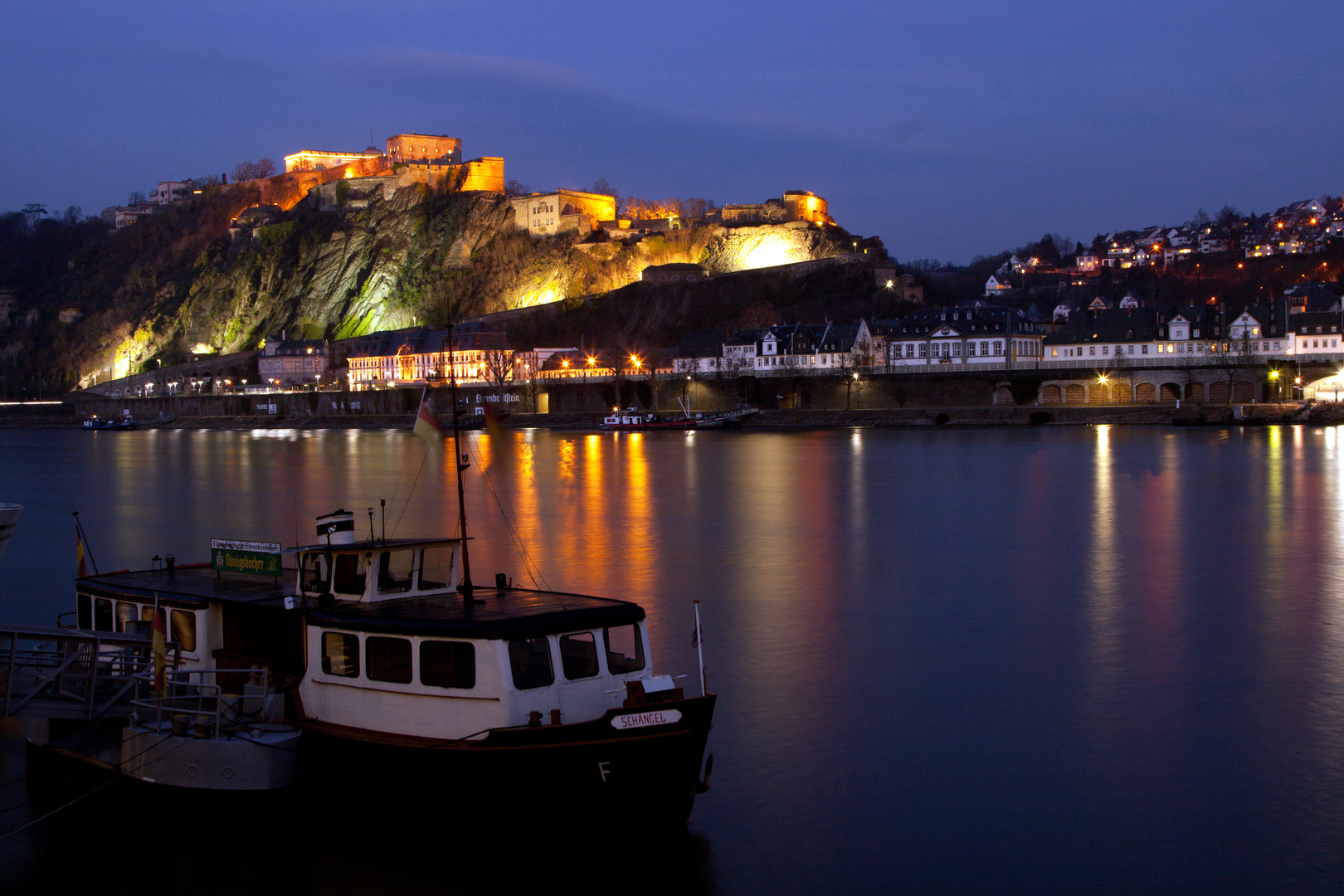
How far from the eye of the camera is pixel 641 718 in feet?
25.1

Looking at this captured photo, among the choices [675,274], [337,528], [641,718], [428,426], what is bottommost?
[641,718]

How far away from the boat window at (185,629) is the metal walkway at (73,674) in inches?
10.0

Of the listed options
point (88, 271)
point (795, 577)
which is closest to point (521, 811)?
point (795, 577)

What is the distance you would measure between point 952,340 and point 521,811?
64.1m

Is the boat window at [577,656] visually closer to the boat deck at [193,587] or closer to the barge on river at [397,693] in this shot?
the barge on river at [397,693]

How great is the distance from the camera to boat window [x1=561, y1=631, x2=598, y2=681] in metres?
8.22

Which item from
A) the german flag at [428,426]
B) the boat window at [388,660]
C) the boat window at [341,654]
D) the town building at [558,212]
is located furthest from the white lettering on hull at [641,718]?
the town building at [558,212]

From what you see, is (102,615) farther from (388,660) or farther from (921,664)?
(921,664)

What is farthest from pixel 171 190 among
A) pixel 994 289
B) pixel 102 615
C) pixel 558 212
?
pixel 102 615

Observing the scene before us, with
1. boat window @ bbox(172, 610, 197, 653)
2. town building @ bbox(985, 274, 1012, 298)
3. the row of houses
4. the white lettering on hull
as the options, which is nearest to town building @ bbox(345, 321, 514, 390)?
the row of houses

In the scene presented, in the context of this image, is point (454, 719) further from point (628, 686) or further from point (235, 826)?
point (235, 826)

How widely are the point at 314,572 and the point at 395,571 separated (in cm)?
68

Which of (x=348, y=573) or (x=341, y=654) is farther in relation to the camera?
(x=348, y=573)

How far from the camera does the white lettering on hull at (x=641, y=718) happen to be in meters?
7.64
